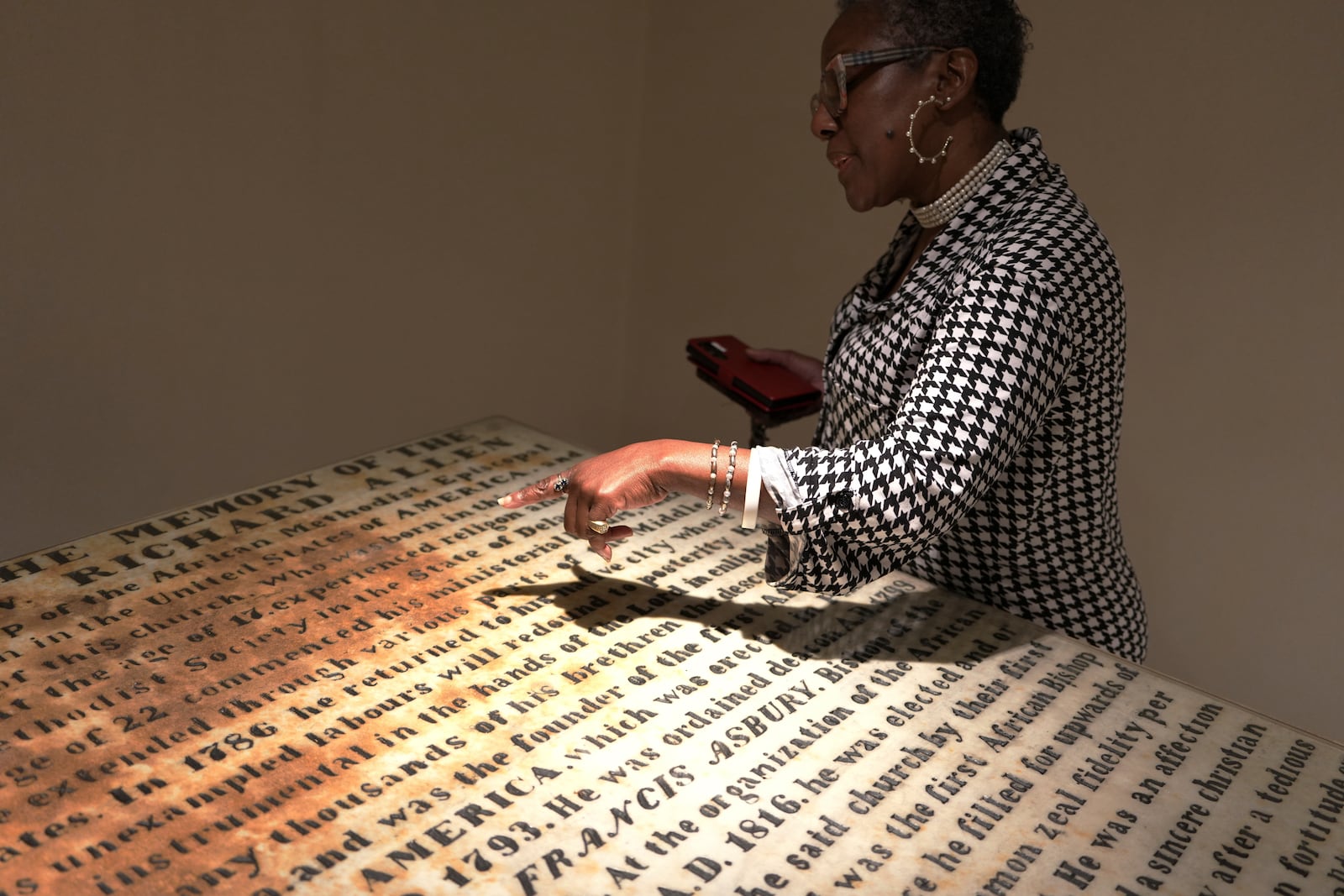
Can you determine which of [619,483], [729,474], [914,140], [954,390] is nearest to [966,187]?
[914,140]

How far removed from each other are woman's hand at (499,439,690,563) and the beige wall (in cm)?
199

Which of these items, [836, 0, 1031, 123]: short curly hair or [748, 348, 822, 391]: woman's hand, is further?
[748, 348, 822, 391]: woman's hand

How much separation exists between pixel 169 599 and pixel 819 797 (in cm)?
104

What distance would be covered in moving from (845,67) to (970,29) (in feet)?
0.65

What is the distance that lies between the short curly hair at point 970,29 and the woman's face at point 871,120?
3 centimetres

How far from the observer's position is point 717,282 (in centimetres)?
448

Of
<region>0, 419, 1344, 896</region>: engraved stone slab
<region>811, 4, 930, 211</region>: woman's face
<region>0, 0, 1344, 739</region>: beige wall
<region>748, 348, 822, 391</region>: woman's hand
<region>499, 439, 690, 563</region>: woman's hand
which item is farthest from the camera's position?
<region>0, 0, 1344, 739</region>: beige wall

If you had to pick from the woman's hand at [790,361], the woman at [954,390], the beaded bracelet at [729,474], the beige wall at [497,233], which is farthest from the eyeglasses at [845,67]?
the beige wall at [497,233]

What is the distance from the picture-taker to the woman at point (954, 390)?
5.41ft

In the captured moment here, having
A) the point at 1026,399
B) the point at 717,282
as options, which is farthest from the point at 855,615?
the point at 717,282

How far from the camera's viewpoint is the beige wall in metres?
3.06

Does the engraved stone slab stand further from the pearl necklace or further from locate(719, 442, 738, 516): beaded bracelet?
the pearl necklace

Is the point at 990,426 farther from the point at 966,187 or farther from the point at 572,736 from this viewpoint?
the point at 572,736

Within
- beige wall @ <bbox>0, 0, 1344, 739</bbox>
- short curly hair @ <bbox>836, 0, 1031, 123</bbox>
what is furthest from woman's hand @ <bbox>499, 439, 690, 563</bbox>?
beige wall @ <bbox>0, 0, 1344, 739</bbox>
